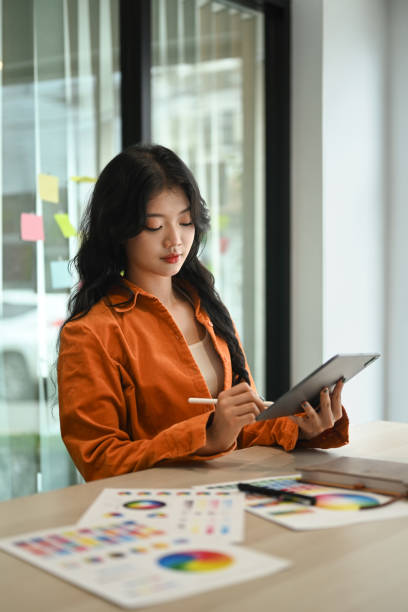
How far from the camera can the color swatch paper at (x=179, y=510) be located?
873 mm

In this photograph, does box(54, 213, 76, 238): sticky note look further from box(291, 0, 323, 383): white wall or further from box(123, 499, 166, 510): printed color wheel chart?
box(123, 499, 166, 510): printed color wheel chart

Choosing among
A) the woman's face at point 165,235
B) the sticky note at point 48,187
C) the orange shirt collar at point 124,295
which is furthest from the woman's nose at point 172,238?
the sticky note at point 48,187

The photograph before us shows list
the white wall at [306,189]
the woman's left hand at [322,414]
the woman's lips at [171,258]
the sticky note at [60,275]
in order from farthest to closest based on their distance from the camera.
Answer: the white wall at [306,189] → the sticky note at [60,275] → the woman's lips at [171,258] → the woman's left hand at [322,414]

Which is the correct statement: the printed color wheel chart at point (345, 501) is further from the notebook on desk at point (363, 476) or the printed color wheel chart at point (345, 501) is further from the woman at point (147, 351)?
the woman at point (147, 351)

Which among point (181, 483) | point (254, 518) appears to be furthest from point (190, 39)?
point (254, 518)

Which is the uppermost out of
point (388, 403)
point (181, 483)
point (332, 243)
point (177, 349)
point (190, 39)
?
point (190, 39)

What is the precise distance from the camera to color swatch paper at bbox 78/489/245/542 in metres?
0.87

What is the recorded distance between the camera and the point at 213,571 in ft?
2.44

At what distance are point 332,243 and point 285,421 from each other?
Answer: 1.68m

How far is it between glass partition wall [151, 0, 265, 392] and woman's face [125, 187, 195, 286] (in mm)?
1170

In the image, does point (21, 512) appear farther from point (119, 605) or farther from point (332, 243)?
point (332, 243)

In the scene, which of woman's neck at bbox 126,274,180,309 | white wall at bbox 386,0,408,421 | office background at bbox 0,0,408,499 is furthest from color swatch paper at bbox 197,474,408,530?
white wall at bbox 386,0,408,421

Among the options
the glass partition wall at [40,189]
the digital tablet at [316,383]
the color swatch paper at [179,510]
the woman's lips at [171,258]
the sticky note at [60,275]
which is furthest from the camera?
the sticky note at [60,275]

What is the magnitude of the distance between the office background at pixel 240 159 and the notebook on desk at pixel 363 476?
4.11 ft
